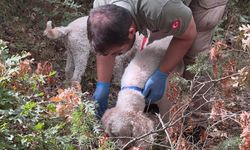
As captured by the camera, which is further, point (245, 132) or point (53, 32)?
point (53, 32)

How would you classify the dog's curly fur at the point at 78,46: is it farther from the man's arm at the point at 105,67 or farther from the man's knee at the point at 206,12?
the man's knee at the point at 206,12

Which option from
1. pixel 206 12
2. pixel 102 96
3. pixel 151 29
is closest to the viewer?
pixel 151 29

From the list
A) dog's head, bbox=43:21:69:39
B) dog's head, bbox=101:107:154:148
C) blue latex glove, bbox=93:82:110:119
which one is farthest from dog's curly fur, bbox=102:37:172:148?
dog's head, bbox=43:21:69:39

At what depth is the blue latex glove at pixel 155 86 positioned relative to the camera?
3.44 m

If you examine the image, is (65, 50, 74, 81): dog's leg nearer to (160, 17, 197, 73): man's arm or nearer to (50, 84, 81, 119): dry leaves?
(160, 17, 197, 73): man's arm

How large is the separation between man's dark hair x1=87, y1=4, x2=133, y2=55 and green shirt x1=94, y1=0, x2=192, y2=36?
0.24 meters

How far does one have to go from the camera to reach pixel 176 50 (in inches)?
133

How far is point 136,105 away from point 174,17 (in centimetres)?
67

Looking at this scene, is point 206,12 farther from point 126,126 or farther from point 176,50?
point 126,126

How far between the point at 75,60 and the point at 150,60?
2.56 ft

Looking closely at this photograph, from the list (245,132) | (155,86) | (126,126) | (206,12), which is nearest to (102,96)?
(155,86)

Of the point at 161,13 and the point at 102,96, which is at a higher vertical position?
the point at 161,13

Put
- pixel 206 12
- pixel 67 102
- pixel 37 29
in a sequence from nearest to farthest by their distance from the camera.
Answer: pixel 67 102
pixel 206 12
pixel 37 29

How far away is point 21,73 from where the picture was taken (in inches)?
111
